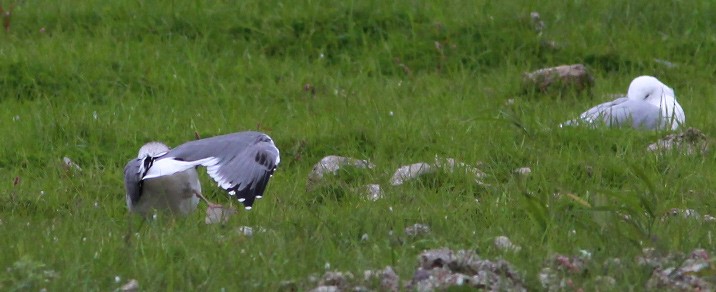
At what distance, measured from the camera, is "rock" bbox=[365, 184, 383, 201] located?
6289mm

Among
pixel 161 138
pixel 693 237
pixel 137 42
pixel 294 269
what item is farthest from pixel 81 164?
pixel 693 237

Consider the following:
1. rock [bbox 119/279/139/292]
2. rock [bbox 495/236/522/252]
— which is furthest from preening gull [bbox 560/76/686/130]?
rock [bbox 119/279/139/292]

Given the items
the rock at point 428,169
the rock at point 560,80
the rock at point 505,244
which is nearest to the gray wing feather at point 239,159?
the rock at point 428,169

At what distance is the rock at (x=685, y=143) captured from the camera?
7.10 meters

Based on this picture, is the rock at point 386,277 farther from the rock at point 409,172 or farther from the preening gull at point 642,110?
the preening gull at point 642,110

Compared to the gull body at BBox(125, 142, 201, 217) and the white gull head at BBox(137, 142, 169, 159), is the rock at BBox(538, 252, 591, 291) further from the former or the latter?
the white gull head at BBox(137, 142, 169, 159)

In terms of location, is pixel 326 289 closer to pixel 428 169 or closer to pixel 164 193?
pixel 164 193

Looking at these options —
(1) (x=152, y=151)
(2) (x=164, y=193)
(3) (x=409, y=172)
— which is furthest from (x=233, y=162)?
(3) (x=409, y=172)

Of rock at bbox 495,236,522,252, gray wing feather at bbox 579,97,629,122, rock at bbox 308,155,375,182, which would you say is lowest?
gray wing feather at bbox 579,97,629,122

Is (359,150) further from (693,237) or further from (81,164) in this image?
(693,237)

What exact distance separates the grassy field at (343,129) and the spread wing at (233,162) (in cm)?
16

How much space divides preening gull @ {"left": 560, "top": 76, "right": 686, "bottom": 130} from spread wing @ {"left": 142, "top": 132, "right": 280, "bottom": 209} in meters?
2.44

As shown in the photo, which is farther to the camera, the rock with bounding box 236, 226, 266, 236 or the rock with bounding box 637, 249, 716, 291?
the rock with bounding box 236, 226, 266, 236

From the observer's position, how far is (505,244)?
4.86m
